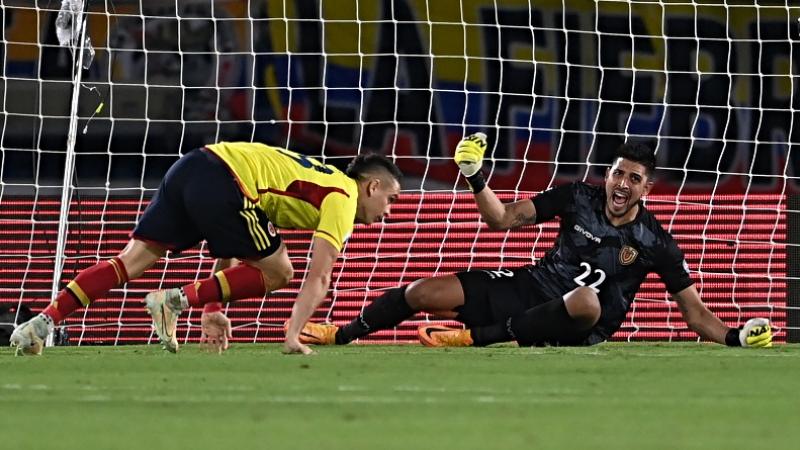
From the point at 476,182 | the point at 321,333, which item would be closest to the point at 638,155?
the point at 476,182

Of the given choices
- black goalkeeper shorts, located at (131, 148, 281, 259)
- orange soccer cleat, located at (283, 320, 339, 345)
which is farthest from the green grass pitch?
orange soccer cleat, located at (283, 320, 339, 345)

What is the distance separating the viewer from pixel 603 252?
786cm

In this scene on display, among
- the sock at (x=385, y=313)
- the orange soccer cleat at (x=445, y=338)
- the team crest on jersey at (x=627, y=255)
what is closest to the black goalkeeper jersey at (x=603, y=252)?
the team crest on jersey at (x=627, y=255)

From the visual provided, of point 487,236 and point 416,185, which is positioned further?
point 416,185

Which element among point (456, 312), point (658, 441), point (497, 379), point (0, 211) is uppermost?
point (658, 441)

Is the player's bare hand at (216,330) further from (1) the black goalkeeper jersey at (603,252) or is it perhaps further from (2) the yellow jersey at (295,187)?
(1) the black goalkeeper jersey at (603,252)

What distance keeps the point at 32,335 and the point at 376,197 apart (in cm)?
155

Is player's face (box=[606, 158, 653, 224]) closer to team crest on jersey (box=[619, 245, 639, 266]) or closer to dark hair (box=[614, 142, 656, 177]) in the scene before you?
dark hair (box=[614, 142, 656, 177])

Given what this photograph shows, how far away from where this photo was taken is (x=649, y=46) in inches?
549

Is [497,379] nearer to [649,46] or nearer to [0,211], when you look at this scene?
[0,211]

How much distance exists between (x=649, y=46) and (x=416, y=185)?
2486 mm

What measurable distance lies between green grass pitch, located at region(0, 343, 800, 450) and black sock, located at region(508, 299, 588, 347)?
2.08 ft

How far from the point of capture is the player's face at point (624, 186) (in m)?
7.78

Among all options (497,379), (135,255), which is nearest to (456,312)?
(135,255)
